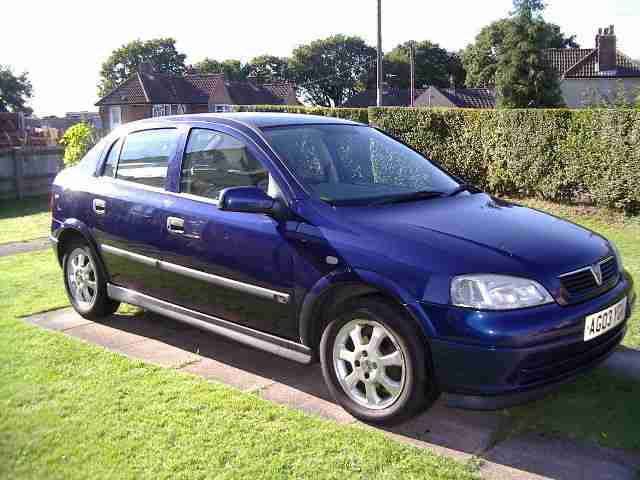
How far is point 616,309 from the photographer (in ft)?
13.0

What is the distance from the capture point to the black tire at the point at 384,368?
3652 mm

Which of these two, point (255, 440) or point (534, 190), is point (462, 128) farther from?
point (255, 440)

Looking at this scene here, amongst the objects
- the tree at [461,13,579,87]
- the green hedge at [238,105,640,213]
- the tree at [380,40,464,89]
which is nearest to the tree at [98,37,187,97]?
the tree at [380,40,464,89]

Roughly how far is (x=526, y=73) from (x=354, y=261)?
48.7 meters

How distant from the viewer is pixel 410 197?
4500 millimetres

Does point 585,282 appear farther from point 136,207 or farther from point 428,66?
point 428,66

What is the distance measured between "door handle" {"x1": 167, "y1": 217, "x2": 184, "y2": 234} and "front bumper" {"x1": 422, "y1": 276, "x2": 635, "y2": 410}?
202 centimetres

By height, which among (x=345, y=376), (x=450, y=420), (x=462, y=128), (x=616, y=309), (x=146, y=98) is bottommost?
(x=450, y=420)

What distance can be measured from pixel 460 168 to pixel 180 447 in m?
11.6

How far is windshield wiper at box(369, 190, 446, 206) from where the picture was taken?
14.3 feet

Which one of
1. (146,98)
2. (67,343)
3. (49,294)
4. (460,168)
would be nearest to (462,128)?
(460,168)

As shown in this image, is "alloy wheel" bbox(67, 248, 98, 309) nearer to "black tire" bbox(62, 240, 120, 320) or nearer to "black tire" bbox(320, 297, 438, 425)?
"black tire" bbox(62, 240, 120, 320)

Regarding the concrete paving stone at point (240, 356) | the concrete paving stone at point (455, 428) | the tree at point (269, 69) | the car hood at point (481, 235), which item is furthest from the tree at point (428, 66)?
the concrete paving stone at point (455, 428)

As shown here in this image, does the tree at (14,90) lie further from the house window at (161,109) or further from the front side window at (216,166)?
the front side window at (216,166)
